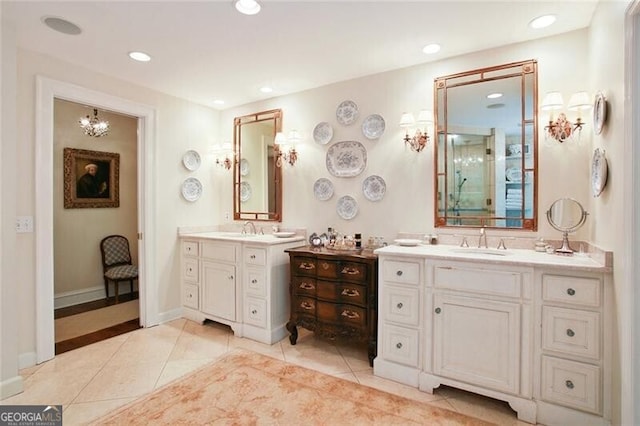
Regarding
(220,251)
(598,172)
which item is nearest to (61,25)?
(220,251)

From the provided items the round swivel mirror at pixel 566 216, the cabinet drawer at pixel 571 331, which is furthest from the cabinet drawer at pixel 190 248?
the round swivel mirror at pixel 566 216

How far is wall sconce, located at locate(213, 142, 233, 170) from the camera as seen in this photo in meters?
4.08

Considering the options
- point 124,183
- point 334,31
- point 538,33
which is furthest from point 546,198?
point 124,183

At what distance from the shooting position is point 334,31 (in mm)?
2400

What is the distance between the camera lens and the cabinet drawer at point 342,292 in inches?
104

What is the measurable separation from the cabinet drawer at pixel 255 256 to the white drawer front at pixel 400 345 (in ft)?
4.30

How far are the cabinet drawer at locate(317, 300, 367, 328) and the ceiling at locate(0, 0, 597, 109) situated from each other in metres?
2.16

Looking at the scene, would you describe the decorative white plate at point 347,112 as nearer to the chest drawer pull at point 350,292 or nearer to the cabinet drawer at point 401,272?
the cabinet drawer at point 401,272

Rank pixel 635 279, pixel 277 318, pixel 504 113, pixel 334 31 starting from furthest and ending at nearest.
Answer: pixel 277 318 < pixel 504 113 < pixel 334 31 < pixel 635 279

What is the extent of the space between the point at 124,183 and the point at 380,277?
4179 mm

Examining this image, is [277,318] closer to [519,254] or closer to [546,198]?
[519,254]

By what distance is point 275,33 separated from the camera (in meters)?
2.43

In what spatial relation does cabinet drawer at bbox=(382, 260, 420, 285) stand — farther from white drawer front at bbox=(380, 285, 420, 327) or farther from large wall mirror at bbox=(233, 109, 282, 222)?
large wall mirror at bbox=(233, 109, 282, 222)

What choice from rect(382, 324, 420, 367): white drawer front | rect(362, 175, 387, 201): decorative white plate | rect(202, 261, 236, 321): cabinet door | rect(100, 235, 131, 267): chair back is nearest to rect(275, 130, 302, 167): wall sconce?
rect(362, 175, 387, 201): decorative white plate
